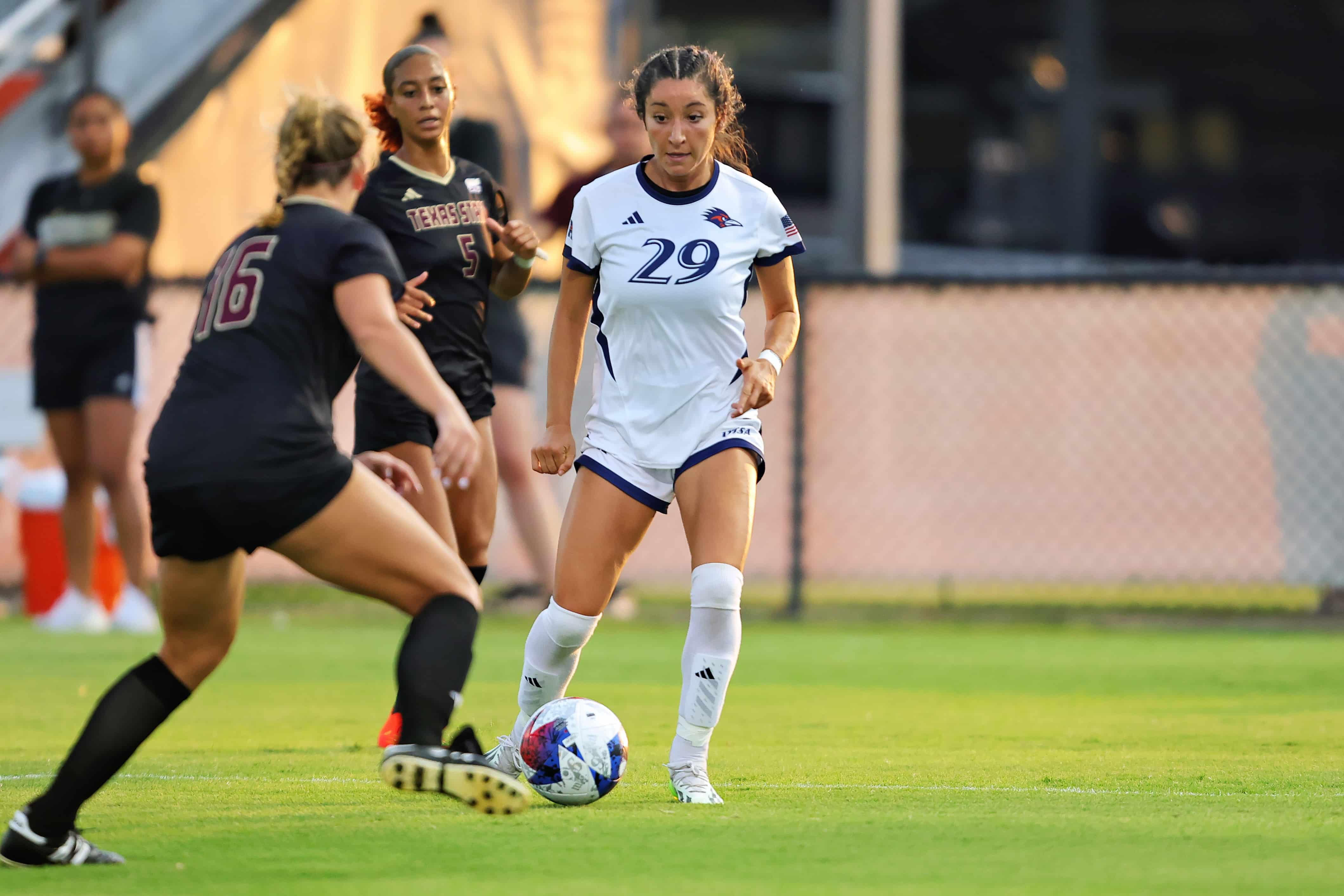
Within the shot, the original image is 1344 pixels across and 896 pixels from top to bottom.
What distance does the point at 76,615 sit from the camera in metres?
10.5

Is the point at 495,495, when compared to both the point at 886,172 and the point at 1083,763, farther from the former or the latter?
the point at 886,172

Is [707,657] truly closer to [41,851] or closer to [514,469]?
[41,851]

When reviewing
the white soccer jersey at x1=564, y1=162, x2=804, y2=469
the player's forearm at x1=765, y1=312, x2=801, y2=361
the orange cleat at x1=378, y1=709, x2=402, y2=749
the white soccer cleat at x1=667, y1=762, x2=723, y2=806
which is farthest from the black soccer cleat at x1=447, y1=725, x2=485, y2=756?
the player's forearm at x1=765, y1=312, x2=801, y2=361

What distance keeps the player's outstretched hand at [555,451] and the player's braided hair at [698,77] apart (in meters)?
0.88

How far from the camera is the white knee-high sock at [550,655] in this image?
5.39m

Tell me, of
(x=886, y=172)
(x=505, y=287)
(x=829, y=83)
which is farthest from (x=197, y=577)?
(x=829, y=83)

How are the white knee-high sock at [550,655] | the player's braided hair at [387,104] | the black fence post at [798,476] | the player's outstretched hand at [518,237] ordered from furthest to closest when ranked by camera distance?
the black fence post at [798,476], the player's braided hair at [387,104], the player's outstretched hand at [518,237], the white knee-high sock at [550,655]

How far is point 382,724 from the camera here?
23.2 ft

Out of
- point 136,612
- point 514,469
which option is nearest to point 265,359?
point 514,469

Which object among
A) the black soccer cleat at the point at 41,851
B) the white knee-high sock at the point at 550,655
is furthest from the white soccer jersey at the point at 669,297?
the black soccer cleat at the point at 41,851

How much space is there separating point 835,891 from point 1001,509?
7.85 metres

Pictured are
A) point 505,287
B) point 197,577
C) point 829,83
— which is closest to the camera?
point 197,577

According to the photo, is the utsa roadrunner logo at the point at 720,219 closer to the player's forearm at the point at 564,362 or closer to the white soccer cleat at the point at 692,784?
the player's forearm at the point at 564,362

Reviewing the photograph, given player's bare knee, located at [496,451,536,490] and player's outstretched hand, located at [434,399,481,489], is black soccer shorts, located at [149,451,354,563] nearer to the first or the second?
player's outstretched hand, located at [434,399,481,489]
